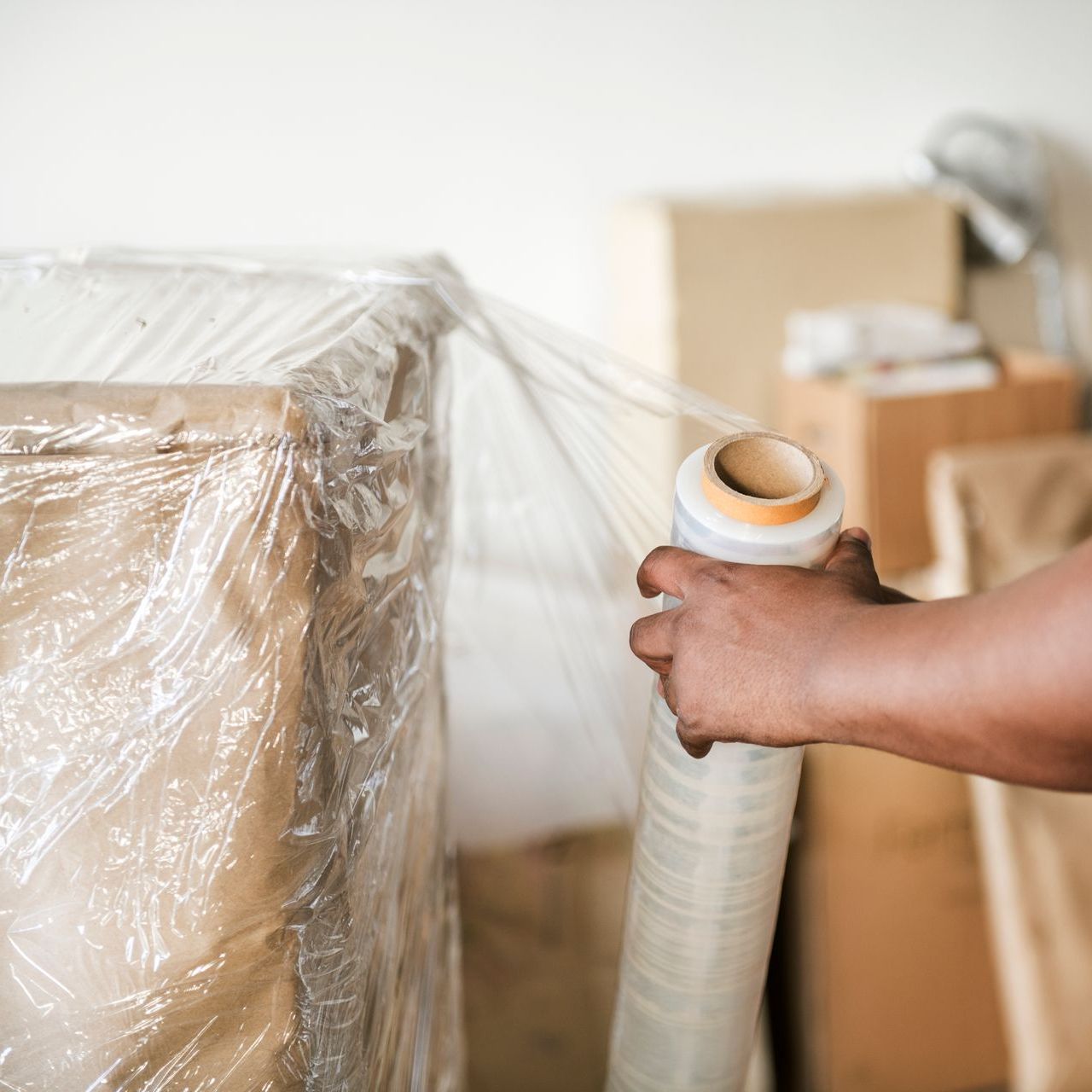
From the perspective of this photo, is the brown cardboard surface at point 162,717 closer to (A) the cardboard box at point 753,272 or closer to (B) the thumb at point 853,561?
(B) the thumb at point 853,561

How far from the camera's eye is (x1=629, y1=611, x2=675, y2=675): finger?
1.63 ft

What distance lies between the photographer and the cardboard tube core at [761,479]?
0.47 meters

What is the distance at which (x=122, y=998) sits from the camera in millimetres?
456

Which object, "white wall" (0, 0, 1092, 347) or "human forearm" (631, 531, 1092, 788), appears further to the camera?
"white wall" (0, 0, 1092, 347)

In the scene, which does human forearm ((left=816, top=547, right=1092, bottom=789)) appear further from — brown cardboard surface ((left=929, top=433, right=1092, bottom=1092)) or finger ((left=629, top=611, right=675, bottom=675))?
brown cardboard surface ((left=929, top=433, right=1092, bottom=1092))

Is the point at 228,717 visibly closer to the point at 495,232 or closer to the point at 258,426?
the point at 258,426

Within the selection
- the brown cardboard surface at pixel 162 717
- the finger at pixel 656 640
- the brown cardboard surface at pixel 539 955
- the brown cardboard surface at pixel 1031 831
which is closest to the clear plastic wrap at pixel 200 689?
the brown cardboard surface at pixel 162 717

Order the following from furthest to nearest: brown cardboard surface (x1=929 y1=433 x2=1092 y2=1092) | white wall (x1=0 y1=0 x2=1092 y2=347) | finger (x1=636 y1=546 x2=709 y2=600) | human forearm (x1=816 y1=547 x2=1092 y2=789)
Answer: white wall (x1=0 y1=0 x2=1092 y2=347)
brown cardboard surface (x1=929 y1=433 x2=1092 y2=1092)
finger (x1=636 y1=546 x2=709 y2=600)
human forearm (x1=816 y1=547 x2=1092 y2=789)

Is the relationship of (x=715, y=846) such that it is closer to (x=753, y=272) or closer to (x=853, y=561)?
(x=853, y=561)

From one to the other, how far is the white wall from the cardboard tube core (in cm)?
117

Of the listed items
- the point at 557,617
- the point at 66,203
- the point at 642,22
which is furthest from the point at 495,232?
the point at 557,617

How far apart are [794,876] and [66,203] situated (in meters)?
1.46

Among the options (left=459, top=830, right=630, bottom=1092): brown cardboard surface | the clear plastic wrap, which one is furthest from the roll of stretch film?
(left=459, top=830, right=630, bottom=1092): brown cardboard surface

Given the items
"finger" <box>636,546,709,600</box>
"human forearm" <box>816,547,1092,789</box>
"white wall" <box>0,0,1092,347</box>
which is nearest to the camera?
"human forearm" <box>816,547,1092,789</box>
